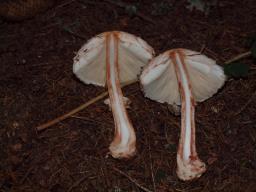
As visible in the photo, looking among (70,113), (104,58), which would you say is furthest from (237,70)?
(70,113)

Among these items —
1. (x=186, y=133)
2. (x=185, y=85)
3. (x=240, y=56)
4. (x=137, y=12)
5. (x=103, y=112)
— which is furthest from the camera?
(x=137, y=12)

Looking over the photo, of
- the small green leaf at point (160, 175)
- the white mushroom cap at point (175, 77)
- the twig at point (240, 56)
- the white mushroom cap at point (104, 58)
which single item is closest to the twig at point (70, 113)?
the white mushroom cap at point (104, 58)

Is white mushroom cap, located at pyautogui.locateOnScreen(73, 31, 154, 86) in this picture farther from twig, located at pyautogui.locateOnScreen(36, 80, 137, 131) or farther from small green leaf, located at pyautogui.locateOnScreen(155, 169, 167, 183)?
small green leaf, located at pyautogui.locateOnScreen(155, 169, 167, 183)

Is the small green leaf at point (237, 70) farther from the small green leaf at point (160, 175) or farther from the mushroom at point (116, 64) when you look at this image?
the small green leaf at point (160, 175)

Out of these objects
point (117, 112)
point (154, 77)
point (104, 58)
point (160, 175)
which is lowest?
point (160, 175)

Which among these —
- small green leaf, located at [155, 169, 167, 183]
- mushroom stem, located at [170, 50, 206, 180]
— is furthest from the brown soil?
mushroom stem, located at [170, 50, 206, 180]

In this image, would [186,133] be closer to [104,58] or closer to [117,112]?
[117,112]

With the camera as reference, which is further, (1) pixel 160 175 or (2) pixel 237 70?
(2) pixel 237 70
